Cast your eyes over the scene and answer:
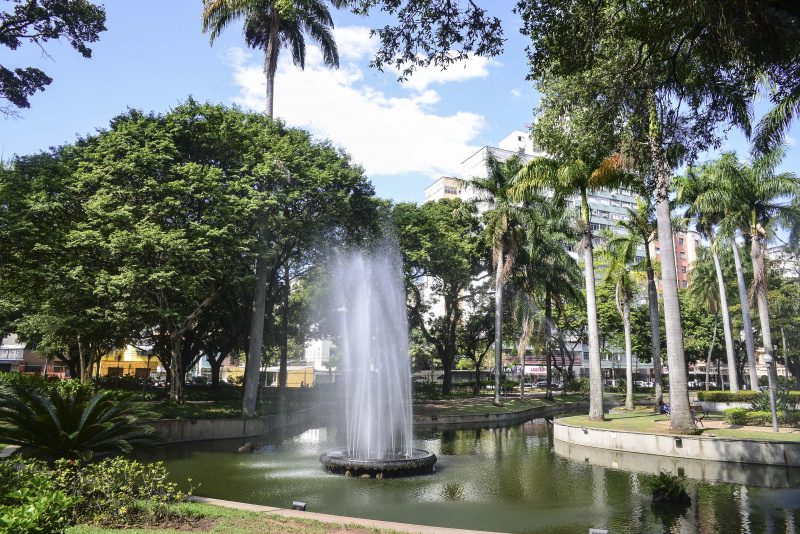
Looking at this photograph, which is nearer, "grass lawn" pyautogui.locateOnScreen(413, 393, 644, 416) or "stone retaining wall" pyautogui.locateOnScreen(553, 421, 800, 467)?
"stone retaining wall" pyautogui.locateOnScreen(553, 421, 800, 467)

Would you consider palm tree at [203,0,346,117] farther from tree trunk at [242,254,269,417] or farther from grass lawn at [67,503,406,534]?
grass lawn at [67,503,406,534]

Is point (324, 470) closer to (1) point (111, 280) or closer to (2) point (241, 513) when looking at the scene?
(2) point (241, 513)

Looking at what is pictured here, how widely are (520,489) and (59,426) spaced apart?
11.2 meters

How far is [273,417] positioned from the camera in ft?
97.2

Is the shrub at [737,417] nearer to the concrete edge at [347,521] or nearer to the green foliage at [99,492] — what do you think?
the concrete edge at [347,521]

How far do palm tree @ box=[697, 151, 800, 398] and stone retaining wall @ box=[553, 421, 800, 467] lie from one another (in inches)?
585

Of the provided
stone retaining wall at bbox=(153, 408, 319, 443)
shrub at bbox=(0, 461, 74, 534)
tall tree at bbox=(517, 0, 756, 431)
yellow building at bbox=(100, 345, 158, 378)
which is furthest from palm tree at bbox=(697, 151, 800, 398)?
yellow building at bbox=(100, 345, 158, 378)

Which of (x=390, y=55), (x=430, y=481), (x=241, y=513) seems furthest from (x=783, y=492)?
(x=390, y=55)

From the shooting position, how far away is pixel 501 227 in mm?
39219

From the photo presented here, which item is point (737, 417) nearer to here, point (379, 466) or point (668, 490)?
point (668, 490)

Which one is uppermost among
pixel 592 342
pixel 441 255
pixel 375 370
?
pixel 441 255

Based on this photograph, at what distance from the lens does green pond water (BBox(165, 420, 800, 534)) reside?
1159 centimetres

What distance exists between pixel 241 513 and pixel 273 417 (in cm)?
2014

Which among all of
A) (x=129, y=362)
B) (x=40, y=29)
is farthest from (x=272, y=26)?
(x=129, y=362)
